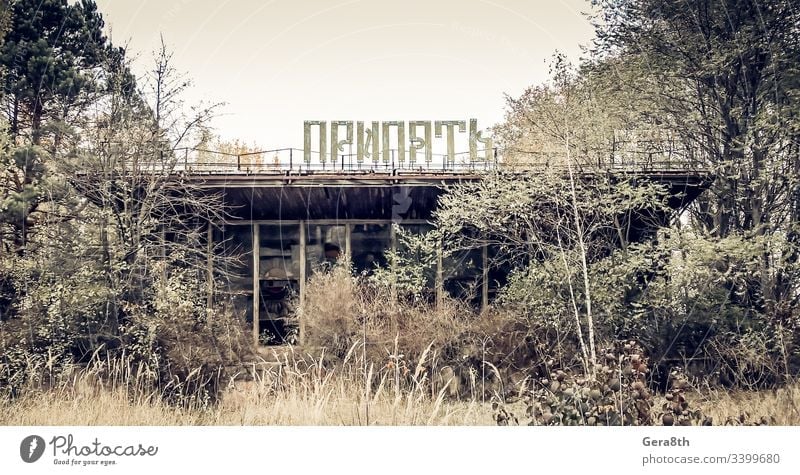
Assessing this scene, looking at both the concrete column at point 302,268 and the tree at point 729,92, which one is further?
the concrete column at point 302,268

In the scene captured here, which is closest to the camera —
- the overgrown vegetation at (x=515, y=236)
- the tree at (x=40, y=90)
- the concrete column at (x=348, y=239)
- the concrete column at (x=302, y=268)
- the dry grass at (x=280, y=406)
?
the dry grass at (x=280, y=406)

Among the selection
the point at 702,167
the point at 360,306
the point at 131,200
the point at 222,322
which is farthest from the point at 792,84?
the point at 131,200

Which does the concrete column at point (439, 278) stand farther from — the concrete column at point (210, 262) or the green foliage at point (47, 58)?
the green foliage at point (47, 58)

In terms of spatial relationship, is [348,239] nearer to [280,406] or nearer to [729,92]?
[280,406]

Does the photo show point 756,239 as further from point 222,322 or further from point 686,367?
point 222,322

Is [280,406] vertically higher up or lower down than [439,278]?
lower down

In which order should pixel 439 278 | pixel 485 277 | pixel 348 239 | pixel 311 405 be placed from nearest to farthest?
pixel 311 405 → pixel 439 278 → pixel 485 277 → pixel 348 239

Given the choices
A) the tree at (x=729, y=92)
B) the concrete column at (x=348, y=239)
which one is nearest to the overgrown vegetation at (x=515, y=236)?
the tree at (x=729, y=92)
